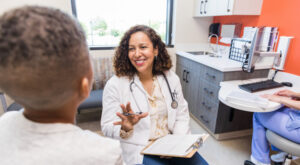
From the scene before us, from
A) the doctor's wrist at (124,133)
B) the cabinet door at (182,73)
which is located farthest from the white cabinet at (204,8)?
the doctor's wrist at (124,133)

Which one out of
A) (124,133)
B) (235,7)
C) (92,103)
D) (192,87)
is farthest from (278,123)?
(92,103)

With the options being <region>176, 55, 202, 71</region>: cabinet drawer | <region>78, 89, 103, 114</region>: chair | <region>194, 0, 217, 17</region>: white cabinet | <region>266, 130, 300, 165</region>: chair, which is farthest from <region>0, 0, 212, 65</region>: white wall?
<region>266, 130, 300, 165</region>: chair

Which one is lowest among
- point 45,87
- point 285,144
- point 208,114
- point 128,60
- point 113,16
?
point 208,114

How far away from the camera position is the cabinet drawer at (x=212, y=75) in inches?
82.4

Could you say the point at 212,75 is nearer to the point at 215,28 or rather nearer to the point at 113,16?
the point at 215,28

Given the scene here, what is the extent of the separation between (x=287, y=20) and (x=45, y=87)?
243 centimetres

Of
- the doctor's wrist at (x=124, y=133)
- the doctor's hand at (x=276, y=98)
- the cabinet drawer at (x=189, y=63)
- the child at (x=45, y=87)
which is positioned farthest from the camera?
the cabinet drawer at (x=189, y=63)

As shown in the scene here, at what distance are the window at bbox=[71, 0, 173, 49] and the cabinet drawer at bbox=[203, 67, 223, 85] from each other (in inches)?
38.8

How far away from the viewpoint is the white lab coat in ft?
3.88

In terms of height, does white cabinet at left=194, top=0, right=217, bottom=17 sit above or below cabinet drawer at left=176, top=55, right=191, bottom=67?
above

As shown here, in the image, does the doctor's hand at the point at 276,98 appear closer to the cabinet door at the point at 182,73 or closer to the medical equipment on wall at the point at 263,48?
the medical equipment on wall at the point at 263,48

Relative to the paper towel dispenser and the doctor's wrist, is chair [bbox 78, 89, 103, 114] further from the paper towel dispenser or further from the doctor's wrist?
the paper towel dispenser

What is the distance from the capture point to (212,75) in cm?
223

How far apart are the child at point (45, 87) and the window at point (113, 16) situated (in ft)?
8.48
